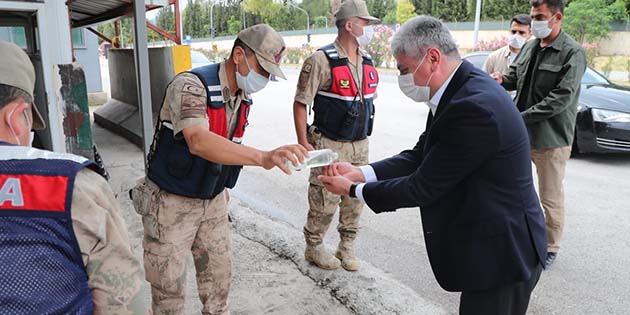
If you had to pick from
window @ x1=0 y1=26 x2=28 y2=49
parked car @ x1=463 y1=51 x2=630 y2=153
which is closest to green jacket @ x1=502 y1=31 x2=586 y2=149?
parked car @ x1=463 y1=51 x2=630 y2=153

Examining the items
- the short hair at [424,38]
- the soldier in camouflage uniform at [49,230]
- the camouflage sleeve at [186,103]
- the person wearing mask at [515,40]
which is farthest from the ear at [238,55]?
the person wearing mask at [515,40]

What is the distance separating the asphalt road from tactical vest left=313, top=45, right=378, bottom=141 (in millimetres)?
1153

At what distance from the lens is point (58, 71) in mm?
4008

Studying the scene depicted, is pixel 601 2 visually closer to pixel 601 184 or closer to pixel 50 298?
pixel 601 184

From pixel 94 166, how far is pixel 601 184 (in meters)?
6.22

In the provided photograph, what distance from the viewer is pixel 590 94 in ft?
23.9

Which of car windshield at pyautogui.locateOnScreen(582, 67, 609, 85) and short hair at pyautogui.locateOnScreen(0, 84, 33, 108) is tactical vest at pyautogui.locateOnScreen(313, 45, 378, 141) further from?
car windshield at pyautogui.locateOnScreen(582, 67, 609, 85)

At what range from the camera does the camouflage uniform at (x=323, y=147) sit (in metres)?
3.61

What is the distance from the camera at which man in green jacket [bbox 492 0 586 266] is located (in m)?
3.68

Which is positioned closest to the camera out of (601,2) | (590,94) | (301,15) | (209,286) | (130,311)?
(130,311)

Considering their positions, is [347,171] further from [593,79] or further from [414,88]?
[593,79]

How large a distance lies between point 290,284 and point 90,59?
13225mm

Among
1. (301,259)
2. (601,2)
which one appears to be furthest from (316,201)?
(601,2)

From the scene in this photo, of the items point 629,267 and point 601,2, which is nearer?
point 629,267
